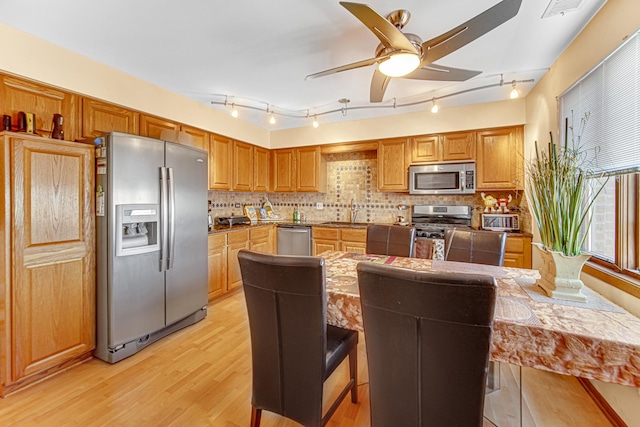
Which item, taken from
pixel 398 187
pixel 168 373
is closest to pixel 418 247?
pixel 398 187

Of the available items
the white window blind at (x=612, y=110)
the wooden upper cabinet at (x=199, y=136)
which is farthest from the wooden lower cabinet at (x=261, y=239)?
the white window blind at (x=612, y=110)

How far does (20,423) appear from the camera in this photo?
1.56m

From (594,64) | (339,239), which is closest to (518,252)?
(594,64)

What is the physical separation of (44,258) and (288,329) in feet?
6.28

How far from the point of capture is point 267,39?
2.08m

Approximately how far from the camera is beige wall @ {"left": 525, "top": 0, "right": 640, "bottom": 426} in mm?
1453

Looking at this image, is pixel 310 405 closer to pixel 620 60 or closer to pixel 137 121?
pixel 620 60

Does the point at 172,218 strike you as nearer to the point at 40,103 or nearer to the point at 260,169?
the point at 40,103

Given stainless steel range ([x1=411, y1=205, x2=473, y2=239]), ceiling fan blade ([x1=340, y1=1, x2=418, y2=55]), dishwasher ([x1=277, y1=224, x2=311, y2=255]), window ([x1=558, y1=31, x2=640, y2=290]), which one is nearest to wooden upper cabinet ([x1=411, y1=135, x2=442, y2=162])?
stainless steel range ([x1=411, y1=205, x2=473, y2=239])

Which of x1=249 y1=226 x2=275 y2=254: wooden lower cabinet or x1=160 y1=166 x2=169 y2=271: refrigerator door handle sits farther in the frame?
x1=249 y1=226 x2=275 y2=254: wooden lower cabinet

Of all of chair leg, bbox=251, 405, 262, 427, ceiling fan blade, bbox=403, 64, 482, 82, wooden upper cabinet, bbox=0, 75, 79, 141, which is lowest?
chair leg, bbox=251, 405, 262, 427

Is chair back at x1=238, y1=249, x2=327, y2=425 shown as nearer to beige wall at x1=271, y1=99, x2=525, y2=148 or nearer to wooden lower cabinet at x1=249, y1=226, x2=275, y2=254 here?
wooden lower cabinet at x1=249, y1=226, x2=275, y2=254

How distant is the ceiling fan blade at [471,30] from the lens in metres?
1.31

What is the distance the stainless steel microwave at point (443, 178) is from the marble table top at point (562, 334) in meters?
2.36
